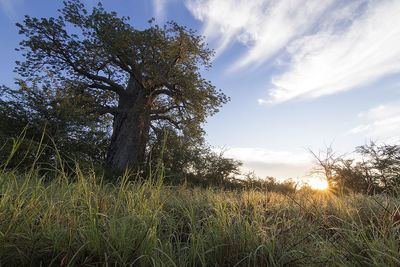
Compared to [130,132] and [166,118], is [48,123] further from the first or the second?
[166,118]

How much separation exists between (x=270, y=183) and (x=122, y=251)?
517 inches

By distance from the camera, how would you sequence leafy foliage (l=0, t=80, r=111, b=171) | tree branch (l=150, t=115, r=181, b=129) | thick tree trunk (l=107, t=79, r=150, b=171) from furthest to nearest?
tree branch (l=150, t=115, r=181, b=129) < thick tree trunk (l=107, t=79, r=150, b=171) < leafy foliage (l=0, t=80, r=111, b=171)

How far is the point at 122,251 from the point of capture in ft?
4.65

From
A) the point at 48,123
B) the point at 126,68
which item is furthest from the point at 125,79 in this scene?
the point at 48,123

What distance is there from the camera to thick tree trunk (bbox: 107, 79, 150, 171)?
10477mm

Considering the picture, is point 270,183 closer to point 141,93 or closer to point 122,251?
point 141,93

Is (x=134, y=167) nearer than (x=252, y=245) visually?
No

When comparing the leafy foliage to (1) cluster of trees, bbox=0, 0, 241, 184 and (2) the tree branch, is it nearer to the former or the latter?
(1) cluster of trees, bbox=0, 0, 241, 184

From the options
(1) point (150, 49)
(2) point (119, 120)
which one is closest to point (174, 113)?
(2) point (119, 120)

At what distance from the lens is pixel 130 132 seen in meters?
→ 10.8

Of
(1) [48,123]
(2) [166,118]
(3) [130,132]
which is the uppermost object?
(2) [166,118]

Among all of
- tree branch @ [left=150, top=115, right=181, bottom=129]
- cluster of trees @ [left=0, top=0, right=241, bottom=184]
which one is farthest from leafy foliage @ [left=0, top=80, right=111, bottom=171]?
tree branch @ [left=150, top=115, right=181, bottom=129]

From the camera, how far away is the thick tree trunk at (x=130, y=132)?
1048 centimetres

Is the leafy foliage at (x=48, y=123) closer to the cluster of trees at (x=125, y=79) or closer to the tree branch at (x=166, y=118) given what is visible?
the cluster of trees at (x=125, y=79)
